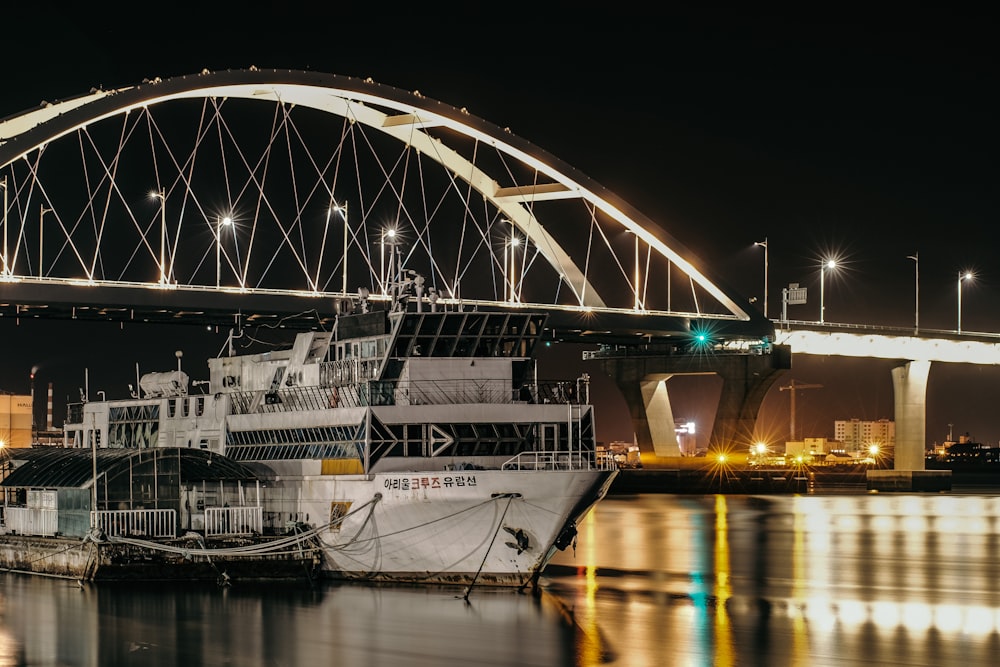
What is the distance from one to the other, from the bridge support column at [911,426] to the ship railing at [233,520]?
91464 mm

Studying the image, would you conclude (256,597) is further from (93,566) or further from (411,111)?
(411,111)

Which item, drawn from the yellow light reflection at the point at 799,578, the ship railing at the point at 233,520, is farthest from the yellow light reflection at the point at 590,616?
the ship railing at the point at 233,520

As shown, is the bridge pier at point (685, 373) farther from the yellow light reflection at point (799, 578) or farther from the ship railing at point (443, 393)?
the ship railing at point (443, 393)

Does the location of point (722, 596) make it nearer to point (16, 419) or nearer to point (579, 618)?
point (579, 618)

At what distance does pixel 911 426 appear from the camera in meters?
128

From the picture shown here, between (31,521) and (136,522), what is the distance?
625 cm

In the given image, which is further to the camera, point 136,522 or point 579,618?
point 136,522

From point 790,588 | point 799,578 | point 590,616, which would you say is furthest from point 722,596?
point 590,616

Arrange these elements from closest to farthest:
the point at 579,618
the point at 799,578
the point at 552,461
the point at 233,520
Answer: the point at 579,618 < the point at 552,461 < the point at 233,520 < the point at 799,578

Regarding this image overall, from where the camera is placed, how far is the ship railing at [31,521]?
160ft

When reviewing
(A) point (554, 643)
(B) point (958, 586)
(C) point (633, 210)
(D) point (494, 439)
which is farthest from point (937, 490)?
(A) point (554, 643)

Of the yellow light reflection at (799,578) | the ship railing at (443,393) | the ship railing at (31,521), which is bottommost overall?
the yellow light reflection at (799,578)

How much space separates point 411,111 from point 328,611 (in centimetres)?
5150

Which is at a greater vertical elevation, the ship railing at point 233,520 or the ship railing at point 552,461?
the ship railing at point 552,461
